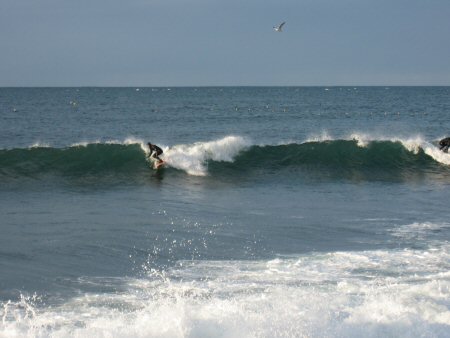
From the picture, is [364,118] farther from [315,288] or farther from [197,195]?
[315,288]

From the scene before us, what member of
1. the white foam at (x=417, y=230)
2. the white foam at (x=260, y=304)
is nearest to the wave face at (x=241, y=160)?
the white foam at (x=417, y=230)

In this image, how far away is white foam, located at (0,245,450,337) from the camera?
8.24 meters

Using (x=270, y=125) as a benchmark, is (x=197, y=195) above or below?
below

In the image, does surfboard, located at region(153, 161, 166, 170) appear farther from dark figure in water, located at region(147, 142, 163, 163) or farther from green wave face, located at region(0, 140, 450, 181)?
green wave face, located at region(0, 140, 450, 181)

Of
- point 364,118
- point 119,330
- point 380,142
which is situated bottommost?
point 119,330

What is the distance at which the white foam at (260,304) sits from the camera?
8.24 meters

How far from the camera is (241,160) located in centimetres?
2441

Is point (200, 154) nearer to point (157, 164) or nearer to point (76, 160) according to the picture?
point (157, 164)

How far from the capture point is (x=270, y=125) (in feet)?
147

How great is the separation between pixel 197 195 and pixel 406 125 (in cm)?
3198

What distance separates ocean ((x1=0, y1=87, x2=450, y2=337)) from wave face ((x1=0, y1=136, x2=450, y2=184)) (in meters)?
0.08

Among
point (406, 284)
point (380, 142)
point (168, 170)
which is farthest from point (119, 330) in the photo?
point (380, 142)

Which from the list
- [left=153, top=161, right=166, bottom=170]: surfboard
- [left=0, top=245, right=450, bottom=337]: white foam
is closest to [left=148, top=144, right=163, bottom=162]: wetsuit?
[left=153, top=161, right=166, bottom=170]: surfboard

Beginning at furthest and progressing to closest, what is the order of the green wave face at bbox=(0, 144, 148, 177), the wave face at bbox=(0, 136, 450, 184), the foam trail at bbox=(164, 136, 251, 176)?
A: the foam trail at bbox=(164, 136, 251, 176), the wave face at bbox=(0, 136, 450, 184), the green wave face at bbox=(0, 144, 148, 177)
